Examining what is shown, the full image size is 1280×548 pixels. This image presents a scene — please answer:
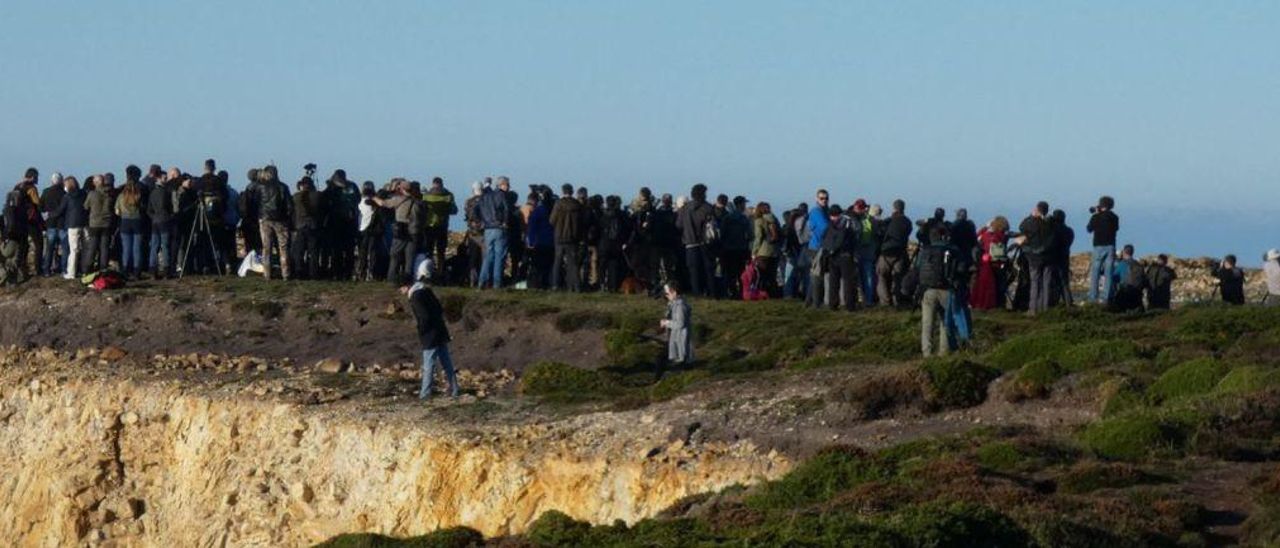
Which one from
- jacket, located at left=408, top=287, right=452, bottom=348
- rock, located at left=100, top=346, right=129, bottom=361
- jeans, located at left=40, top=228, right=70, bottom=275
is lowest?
rock, located at left=100, top=346, right=129, bottom=361

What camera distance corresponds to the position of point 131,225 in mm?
45781

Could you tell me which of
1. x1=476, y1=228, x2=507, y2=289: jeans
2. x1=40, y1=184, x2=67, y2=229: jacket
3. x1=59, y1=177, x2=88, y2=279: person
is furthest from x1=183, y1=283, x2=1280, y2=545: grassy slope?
x1=40, y1=184, x2=67, y2=229: jacket

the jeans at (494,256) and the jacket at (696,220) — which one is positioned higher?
the jacket at (696,220)

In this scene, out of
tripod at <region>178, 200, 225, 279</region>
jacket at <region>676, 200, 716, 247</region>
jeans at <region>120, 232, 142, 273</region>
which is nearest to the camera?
jacket at <region>676, 200, 716, 247</region>

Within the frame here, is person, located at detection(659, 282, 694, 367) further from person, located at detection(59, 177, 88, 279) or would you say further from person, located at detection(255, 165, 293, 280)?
person, located at detection(59, 177, 88, 279)

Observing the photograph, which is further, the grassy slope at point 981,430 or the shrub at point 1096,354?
the shrub at point 1096,354

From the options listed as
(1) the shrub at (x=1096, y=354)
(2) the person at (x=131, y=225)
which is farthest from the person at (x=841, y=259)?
(2) the person at (x=131, y=225)

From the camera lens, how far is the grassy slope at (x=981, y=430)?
70.0 feet

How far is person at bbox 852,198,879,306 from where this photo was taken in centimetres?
4291

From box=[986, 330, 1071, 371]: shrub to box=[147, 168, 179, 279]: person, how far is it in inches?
706

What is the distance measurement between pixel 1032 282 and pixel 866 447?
13.4 m

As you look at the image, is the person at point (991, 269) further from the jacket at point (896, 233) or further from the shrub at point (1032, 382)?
the shrub at point (1032, 382)

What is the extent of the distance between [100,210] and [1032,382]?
21.2 meters

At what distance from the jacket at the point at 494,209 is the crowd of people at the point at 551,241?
0.04 metres
